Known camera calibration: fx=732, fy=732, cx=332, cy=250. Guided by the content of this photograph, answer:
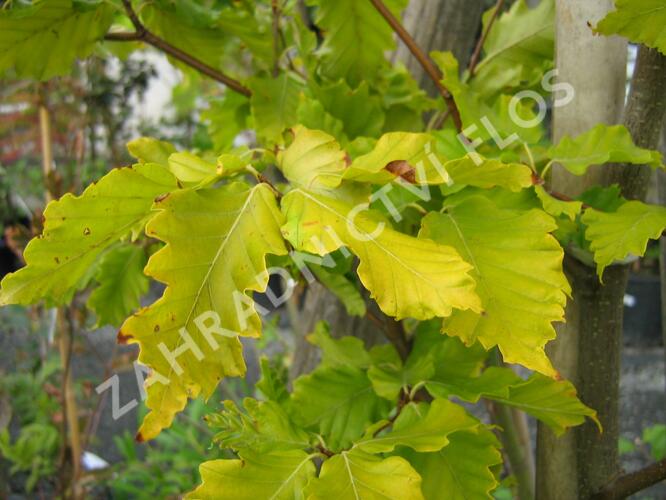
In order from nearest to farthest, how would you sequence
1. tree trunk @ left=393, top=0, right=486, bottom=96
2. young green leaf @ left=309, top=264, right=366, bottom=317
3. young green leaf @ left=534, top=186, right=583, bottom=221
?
young green leaf @ left=534, top=186, right=583, bottom=221
young green leaf @ left=309, top=264, right=366, bottom=317
tree trunk @ left=393, top=0, right=486, bottom=96

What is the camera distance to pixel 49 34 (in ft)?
2.40

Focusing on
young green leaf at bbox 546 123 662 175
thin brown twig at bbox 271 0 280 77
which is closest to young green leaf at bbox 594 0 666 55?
young green leaf at bbox 546 123 662 175

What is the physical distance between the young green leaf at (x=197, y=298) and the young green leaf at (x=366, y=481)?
0.12 metres

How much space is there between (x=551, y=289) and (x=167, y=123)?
9.04ft

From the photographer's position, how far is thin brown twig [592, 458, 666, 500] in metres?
0.62

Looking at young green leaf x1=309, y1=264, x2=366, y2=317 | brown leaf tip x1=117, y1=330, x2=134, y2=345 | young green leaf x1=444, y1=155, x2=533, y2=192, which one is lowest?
young green leaf x1=309, y1=264, x2=366, y2=317

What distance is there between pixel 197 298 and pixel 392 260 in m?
0.13

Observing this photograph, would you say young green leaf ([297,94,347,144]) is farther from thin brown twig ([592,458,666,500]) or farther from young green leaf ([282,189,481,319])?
thin brown twig ([592,458,666,500])

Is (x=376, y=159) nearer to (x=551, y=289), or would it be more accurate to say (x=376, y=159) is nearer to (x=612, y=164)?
(x=551, y=289)

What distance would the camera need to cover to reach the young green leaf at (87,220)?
50 cm

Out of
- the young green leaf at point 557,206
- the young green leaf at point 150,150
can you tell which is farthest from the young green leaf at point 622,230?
the young green leaf at point 150,150

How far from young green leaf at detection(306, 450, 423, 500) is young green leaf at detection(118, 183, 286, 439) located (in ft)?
0.38

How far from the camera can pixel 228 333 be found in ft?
1.51

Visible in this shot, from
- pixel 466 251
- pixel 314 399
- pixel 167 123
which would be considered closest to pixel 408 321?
pixel 314 399
